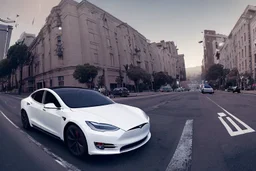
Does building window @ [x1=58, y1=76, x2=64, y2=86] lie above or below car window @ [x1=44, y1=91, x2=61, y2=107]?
above

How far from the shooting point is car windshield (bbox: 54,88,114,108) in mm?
3998

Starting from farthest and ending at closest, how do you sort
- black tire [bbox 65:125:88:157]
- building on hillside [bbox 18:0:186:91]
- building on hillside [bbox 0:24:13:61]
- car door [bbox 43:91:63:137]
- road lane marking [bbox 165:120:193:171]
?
building on hillside [bbox 0:24:13:61], building on hillside [bbox 18:0:186:91], car door [bbox 43:91:63:137], black tire [bbox 65:125:88:157], road lane marking [bbox 165:120:193:171]

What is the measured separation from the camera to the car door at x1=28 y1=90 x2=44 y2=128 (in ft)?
15.0

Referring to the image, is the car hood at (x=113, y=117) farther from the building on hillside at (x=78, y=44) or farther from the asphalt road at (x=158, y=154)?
the building on hillside at (x=78, y=44)

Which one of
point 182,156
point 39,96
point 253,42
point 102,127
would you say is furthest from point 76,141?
point 253,42

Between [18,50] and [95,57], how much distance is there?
2514 cm

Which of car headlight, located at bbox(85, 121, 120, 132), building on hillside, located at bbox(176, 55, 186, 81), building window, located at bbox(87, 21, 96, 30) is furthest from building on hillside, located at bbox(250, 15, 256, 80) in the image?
building on hillside, located at bbox(176, 55, 186, 81)

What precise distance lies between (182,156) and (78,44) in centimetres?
3973

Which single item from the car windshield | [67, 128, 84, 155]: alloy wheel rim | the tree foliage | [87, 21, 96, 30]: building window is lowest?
[67, 128, 84, 155]: alloy wheel rim

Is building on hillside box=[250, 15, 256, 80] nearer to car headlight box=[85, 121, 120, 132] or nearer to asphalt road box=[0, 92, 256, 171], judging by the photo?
asphalt road box=[0, 92, 256, 171]

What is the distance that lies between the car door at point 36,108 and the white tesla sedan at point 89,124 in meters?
0.03

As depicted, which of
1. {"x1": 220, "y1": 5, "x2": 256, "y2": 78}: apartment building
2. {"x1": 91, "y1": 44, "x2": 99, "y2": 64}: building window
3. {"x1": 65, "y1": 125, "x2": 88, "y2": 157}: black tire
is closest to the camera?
{"x1": 65, "y1": 125, "x2": 88, "y2": 157}: black tire

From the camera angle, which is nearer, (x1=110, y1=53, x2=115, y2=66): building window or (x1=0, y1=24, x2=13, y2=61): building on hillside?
(x1=110, y1=53, x2=115, y2=66): building window

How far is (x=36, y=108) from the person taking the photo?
4.76 meters
